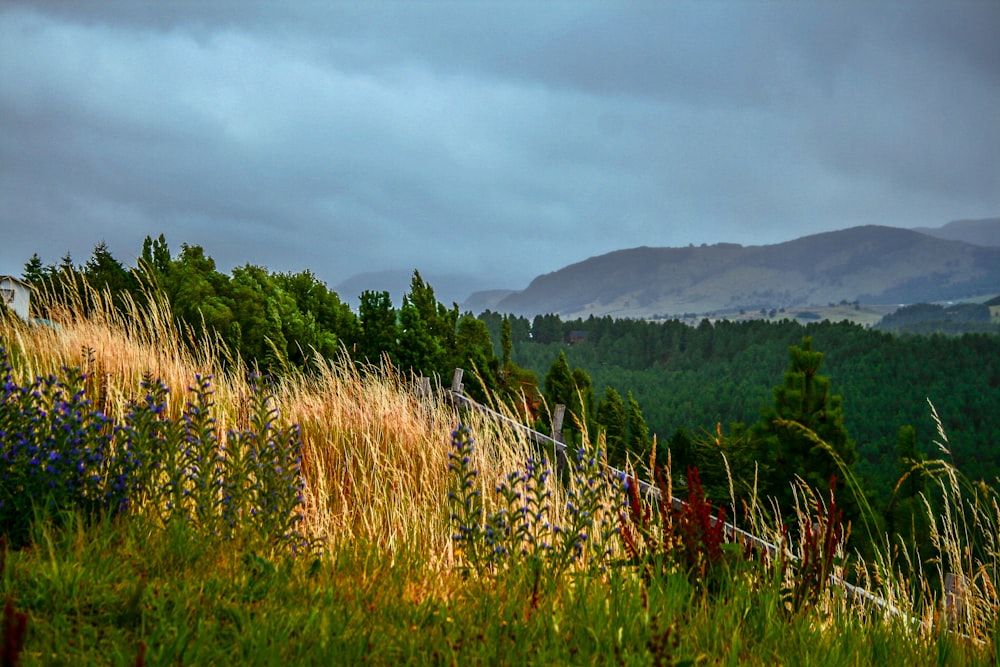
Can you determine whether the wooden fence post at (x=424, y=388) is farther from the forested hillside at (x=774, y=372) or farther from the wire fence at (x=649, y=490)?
the forested hillside at (x=774, y=372)

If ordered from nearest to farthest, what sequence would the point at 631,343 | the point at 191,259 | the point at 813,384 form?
the point at 813,384
the point at 191,259
the point at 631,343

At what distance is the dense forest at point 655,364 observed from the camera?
896cm

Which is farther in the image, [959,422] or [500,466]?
[959,422]

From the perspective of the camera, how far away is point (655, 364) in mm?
73250

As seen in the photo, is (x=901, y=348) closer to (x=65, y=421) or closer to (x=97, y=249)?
(x=97, y=249)

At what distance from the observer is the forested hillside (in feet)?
165

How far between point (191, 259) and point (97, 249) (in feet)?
7.40

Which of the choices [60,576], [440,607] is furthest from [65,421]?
[440,607]

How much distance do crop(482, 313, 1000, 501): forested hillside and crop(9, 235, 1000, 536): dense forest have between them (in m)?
0.18

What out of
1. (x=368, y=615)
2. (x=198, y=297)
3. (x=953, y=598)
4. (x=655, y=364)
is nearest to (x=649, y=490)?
(x=953, y=598)

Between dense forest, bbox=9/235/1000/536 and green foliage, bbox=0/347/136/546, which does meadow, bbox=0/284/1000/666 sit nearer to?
green foliage, bbox=0/347/136/546

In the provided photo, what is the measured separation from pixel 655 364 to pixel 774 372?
40.2 feet

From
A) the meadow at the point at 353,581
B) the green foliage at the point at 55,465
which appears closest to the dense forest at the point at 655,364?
the meadow at the point at 353,581

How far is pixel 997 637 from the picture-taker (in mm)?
2863
